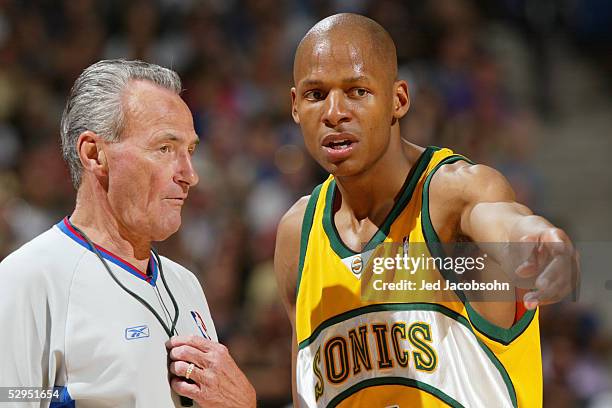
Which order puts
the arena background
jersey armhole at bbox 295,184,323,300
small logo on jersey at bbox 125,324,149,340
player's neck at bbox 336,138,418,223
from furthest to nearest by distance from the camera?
the arena background
jersey armhole at bbox 295,184,323,300
player's neck at bbox 336,138,418,223
small logo on jersey at bbox 125,324,149,340

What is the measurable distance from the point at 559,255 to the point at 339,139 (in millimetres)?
944

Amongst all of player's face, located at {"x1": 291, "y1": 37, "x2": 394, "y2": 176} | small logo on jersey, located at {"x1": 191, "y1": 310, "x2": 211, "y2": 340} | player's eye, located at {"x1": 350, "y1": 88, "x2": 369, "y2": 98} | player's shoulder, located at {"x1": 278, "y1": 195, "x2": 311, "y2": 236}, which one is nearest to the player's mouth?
player's face, located at {"x1": 291, "y1": 37, "x2": 394, "y2": 176}

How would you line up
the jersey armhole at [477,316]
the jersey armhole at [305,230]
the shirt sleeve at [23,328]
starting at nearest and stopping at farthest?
the shirt sleeve at [23,328]
the jersey armhole at [477,316]
the jersey armhole at [305,230]

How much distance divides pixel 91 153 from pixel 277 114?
4712mm

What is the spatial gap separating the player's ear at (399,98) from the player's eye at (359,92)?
119 millimetres

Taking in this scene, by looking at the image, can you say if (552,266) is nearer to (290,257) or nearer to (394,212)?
(394,212)

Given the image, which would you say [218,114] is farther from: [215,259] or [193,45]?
[215,259]

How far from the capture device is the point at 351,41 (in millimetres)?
2801

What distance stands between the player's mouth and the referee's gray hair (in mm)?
522

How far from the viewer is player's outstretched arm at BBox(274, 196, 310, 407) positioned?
126 inches

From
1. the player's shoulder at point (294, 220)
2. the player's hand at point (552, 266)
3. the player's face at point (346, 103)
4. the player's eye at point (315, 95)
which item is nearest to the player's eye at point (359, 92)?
the player's face at point (346, 103)

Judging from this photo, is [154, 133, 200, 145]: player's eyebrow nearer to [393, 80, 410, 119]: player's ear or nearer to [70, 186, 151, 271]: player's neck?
[70, 186, 151, 271]: player's neck

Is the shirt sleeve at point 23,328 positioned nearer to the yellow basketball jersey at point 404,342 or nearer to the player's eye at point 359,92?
the yellow basketball jersey at point 404,342

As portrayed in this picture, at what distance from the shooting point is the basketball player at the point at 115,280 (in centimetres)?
236
